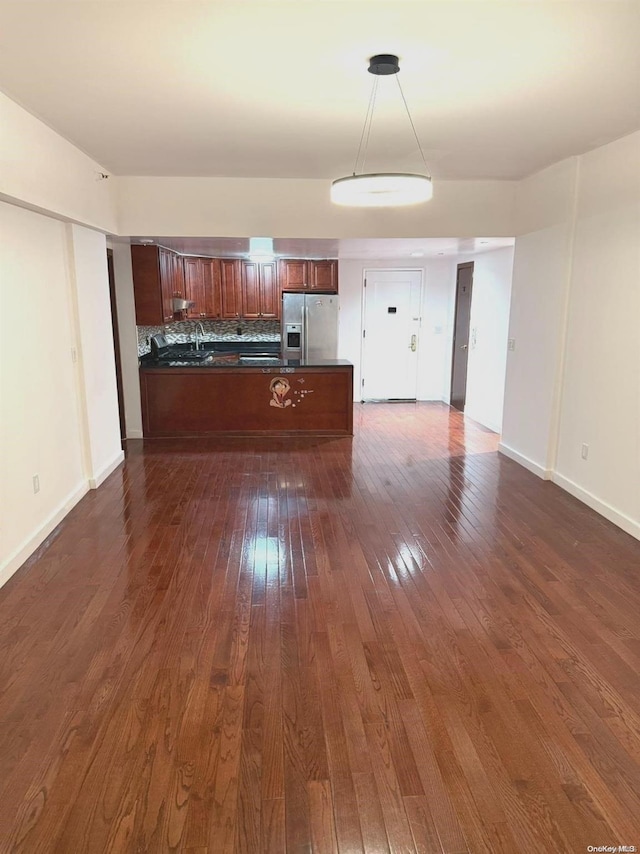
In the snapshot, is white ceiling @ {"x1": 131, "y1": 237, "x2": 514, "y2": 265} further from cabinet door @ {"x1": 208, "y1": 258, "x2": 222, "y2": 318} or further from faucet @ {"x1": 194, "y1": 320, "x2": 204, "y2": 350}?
faucet @ {"x1": 194, "y1": 320, "x2": 204, "y2": 350}

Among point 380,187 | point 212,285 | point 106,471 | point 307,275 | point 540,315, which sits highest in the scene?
point 380,187

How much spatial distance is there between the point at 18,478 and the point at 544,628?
10.7ft

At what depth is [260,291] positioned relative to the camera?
28.8 ft

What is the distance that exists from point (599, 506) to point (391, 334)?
5.50 meters

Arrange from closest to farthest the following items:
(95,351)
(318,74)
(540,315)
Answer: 1. (318,74)
2. (95,351)
3. (540,315)

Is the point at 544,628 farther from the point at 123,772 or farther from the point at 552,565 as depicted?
the point at 123,772

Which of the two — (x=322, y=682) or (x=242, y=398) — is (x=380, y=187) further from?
(x=242, y=398)

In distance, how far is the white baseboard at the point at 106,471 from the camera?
502cm

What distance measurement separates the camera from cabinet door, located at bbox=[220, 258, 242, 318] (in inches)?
338

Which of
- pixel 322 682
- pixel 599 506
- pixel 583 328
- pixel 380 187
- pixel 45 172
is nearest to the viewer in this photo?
pixel 322 682

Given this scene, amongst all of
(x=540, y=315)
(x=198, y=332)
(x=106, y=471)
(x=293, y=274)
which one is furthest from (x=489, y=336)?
(x=106, y=471)

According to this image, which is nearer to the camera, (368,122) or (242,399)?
(368,122)

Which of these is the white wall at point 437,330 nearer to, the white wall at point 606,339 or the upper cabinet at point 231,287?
the upper cabinet at point 231,287

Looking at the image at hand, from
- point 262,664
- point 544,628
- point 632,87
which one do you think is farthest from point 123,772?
point 632,87
